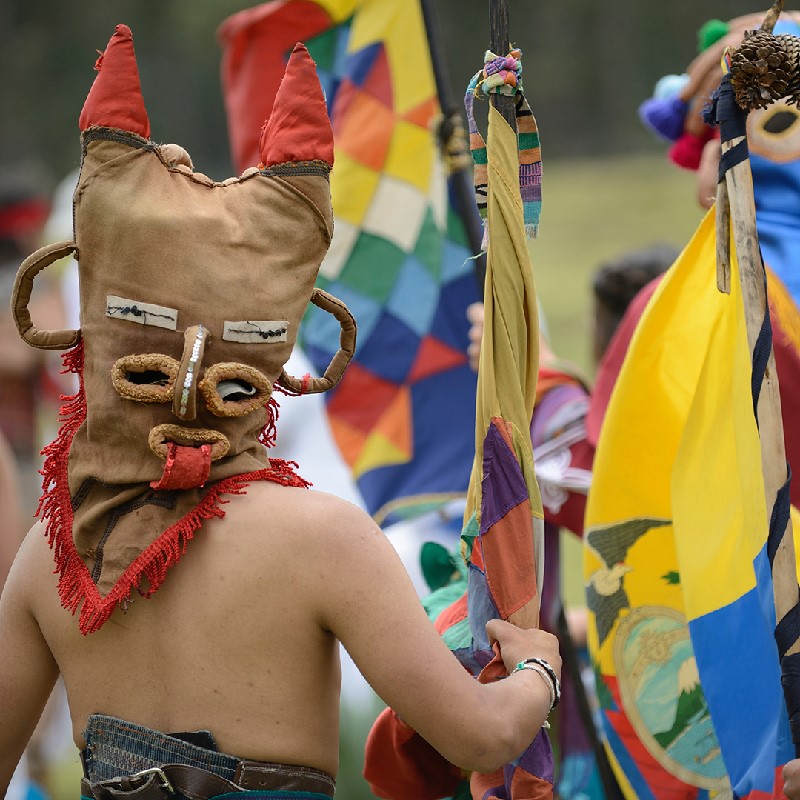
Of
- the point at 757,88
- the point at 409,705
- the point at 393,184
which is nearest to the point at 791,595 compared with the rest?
the point at 409,705

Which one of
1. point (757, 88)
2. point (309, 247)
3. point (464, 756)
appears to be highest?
point (757, 88)

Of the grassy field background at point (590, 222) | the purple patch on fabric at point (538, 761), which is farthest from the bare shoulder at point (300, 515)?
the grassy field background at point (590, 222)

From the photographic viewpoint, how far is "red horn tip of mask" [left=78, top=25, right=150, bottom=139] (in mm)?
1663

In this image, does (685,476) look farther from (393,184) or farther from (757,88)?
(393,184)

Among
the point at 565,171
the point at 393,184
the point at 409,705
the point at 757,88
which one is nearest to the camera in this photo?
the point at 409,705

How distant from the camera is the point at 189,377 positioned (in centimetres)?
161

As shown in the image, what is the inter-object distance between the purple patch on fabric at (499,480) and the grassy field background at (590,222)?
800 centimetres

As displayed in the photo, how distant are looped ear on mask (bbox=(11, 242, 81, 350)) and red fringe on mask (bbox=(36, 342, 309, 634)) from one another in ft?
0.11

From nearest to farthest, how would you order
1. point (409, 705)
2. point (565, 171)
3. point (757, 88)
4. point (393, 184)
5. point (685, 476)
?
point (409, 705)
point (757, 88)
point (685, 476)
point (393, 184)
point (565, 171)

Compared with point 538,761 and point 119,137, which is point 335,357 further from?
point 538,761

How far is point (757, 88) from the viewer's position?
176 centimetres

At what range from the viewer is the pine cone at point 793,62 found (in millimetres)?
1735

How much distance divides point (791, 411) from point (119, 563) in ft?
3.72

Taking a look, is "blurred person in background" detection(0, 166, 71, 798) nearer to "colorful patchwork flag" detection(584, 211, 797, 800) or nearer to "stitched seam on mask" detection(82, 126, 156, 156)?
"colorful patchwork flag" detection(584, 211, 797, 800)
